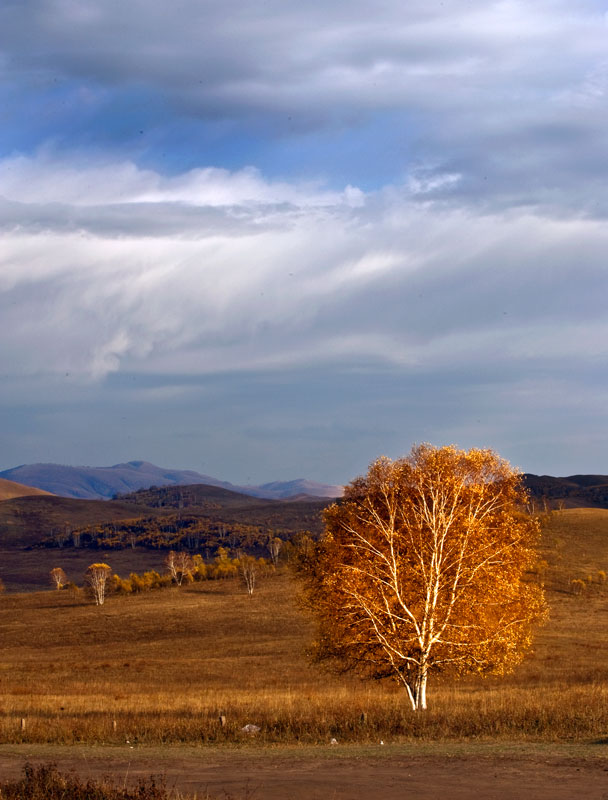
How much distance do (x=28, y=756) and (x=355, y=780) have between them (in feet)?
29.2

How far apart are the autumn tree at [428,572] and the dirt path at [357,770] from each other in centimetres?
858

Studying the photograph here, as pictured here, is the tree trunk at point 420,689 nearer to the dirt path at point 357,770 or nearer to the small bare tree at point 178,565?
the dirt path at point 357,770

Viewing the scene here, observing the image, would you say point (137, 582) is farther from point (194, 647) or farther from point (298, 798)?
point (298, 798)

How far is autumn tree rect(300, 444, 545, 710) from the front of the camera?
1141 inches

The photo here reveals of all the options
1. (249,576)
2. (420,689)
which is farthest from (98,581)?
(420,689)

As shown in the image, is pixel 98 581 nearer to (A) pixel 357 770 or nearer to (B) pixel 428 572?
(B) pixel 428 572

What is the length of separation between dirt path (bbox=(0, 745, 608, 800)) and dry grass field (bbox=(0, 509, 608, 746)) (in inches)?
86.7

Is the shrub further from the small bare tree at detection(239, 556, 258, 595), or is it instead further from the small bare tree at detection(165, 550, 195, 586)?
the small bare tree at detection(165, 550, 195, 586)

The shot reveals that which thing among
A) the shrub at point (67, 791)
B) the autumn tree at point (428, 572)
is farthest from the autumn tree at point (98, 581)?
the shrub at point (67, 791)

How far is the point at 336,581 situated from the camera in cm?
2953

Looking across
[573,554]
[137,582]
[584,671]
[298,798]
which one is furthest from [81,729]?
[137,582]

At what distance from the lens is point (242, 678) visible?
48250mm

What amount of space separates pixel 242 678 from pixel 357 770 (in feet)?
105

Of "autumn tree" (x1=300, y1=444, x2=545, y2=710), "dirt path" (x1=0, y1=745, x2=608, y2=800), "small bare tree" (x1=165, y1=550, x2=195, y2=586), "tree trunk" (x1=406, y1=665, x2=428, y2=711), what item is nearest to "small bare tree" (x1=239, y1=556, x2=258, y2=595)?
"small bare tree" (x1=165, y1=550, x2=195, y2=586)
